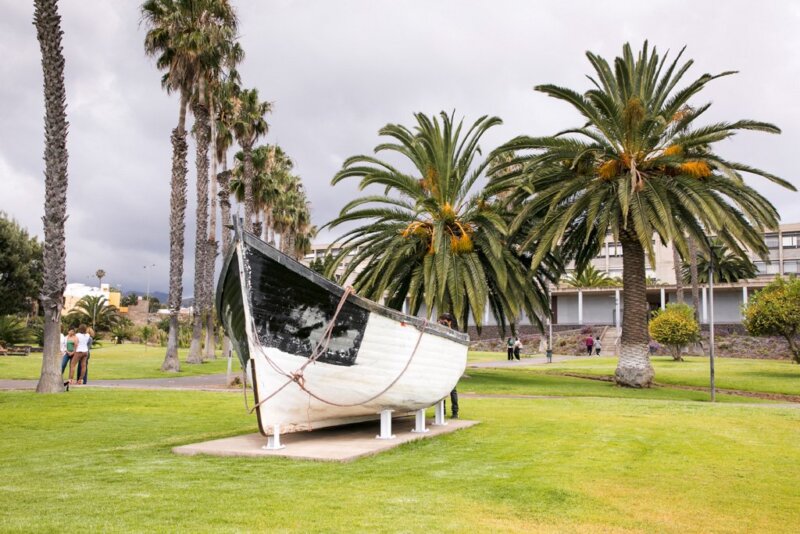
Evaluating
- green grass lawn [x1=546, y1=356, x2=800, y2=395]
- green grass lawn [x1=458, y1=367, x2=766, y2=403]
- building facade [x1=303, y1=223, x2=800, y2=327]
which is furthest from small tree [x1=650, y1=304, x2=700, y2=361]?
green grass lawn [x1=458, y1=367, x2=766, y2=403]

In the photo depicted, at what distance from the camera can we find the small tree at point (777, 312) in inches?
1318

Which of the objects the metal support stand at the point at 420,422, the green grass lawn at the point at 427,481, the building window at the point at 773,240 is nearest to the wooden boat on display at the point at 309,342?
the metal support stand at the point at 420,422

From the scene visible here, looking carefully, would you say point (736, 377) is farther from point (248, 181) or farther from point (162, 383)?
→ point (248, 181)

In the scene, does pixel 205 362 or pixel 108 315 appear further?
pixel 108 315

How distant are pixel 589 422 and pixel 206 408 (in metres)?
8.49

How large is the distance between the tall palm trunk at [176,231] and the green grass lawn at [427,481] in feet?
60.1

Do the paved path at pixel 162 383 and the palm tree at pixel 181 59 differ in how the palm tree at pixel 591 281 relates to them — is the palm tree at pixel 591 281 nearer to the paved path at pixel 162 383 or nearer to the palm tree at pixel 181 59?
the palm tree at pixel 181 59

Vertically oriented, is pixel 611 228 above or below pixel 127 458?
above

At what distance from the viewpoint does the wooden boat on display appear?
903 cm

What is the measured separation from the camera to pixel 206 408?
15742 mm

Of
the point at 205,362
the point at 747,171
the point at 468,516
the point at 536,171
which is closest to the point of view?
the point at 468,516

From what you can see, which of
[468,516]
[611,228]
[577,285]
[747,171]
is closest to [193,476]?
[468,516]

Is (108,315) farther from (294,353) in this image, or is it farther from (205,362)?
(294,353)

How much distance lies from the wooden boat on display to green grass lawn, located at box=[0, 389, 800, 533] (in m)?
1.00
